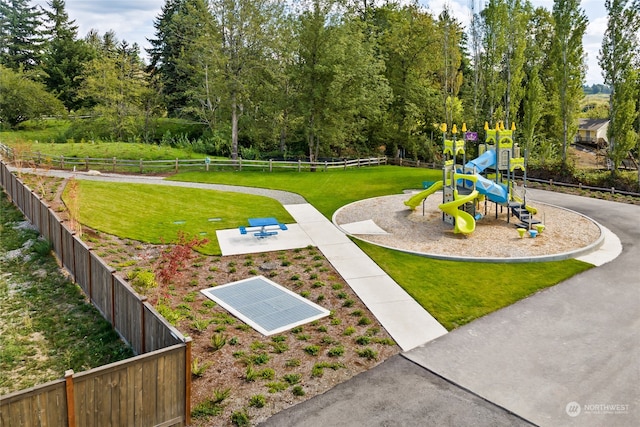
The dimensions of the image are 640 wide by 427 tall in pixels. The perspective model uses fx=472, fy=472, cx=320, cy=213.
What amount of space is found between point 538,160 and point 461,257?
70.1 feet

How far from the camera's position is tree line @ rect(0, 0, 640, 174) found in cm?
2989

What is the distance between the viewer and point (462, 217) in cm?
1614

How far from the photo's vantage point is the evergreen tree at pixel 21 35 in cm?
4878

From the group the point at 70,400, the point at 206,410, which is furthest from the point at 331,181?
the point at 70,400

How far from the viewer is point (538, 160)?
104 ft

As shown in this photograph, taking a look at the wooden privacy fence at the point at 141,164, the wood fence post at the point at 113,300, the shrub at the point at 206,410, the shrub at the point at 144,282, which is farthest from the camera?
the wooden privacy fence at the point at 141,164

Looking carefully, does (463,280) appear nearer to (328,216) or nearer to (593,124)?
(328,216)

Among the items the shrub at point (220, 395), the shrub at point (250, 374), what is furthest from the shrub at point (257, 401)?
the shrub at point (250, 374)

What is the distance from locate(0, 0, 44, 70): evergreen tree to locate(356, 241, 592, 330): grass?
168 ft

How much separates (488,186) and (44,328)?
14.3 meters

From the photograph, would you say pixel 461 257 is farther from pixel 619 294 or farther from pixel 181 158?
pixel 181 158

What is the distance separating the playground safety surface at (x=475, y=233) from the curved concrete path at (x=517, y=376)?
3.39 m

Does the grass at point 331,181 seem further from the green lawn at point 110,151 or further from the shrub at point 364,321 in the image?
the shrub at point 364,321

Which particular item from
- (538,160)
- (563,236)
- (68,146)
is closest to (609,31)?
(538,160)
